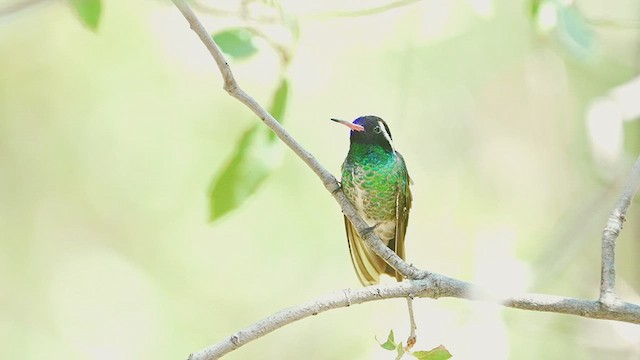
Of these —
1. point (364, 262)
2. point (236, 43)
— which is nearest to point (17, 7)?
point (236, 43)

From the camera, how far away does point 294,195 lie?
14.6 ft

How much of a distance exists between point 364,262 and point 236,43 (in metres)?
1.23

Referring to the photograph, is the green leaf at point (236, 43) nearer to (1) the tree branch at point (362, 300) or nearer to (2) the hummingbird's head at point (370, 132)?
(1) the tree branch at point (362, 300)

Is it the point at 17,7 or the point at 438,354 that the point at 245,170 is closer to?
the point at 438,354

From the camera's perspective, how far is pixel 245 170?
5.30 feet

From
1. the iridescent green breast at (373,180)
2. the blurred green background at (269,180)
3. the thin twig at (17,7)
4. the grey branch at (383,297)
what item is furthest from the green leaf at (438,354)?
the blurred green background at (269,180)

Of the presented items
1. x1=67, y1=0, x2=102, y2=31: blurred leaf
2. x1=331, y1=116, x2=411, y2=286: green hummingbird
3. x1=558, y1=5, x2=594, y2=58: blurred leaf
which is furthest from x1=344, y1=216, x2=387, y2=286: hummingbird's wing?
x1=67, y1=0, x2=102, y2=31: blurred leaf

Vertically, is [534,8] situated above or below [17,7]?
above

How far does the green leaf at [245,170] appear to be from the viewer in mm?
1581

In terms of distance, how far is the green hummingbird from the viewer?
2736mm

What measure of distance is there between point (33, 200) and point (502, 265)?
11.8 ft

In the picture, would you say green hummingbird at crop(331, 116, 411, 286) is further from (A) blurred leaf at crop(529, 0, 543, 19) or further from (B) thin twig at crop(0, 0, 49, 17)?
(B) thin twig at crop(0, 0, 49, 17)

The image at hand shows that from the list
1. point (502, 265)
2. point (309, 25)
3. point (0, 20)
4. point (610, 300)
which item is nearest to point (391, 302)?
point (309, 25)

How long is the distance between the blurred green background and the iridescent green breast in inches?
20.8
